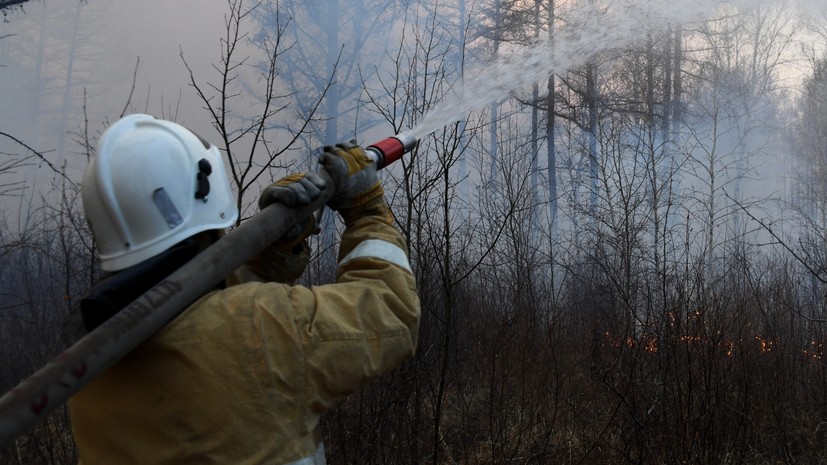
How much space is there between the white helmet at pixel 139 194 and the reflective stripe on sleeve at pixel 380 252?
1.18ft

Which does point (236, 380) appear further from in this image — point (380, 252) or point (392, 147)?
point (392, 147)

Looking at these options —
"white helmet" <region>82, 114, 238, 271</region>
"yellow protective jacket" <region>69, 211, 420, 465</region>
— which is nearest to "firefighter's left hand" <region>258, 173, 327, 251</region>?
"white helmet" <region>82, 114, 238, 271</region>

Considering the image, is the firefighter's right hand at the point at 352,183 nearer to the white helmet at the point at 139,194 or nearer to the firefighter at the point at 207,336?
the firefighter at the point at 207,336

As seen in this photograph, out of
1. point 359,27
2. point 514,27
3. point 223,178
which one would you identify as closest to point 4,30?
point 359,27

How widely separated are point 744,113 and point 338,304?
19.7 meters

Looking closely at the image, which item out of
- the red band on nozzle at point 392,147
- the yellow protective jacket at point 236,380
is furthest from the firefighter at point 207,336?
the red band on nozzle at point 392,147

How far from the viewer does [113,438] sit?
47.6 inches

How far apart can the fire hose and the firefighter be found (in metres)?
0.05

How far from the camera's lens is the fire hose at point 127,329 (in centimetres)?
98

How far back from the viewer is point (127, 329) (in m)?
1.09

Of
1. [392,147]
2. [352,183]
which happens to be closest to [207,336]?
[352,183]

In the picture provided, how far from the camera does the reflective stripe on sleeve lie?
1448 millimetres

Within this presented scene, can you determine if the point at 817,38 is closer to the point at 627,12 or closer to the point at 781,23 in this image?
the point at 781,23

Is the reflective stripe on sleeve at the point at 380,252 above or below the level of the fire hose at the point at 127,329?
above
